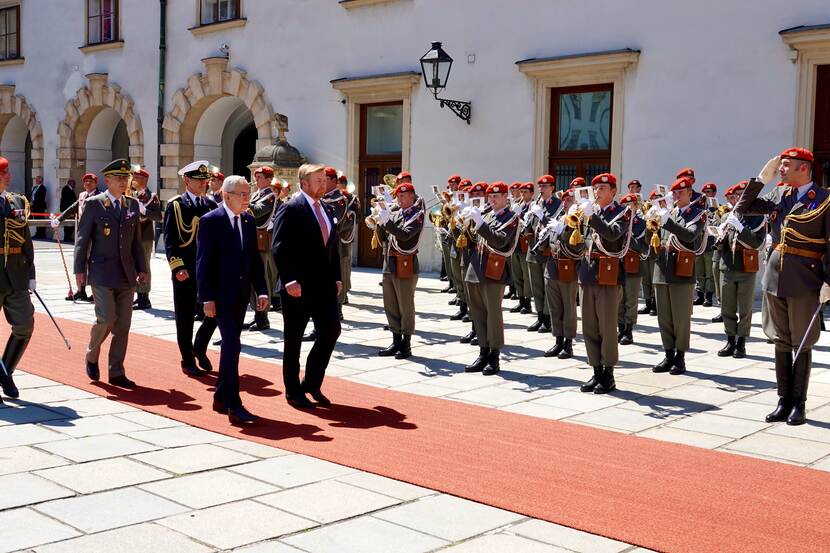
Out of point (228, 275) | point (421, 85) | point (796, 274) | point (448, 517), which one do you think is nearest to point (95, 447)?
point (228, 275)

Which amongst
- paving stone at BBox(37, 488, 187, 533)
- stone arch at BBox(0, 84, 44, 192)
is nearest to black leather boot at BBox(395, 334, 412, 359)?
paving stone at BBox(37, 488, 187, 533)

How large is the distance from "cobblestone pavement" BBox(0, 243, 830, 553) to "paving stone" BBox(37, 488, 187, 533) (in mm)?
11

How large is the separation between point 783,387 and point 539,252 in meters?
4.78

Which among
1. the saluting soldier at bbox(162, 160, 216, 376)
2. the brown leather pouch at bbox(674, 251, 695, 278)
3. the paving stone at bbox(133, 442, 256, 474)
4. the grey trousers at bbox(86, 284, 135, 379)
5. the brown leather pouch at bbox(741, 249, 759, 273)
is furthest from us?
the brown leather pouch at bbox(741, 249, 759, 273)

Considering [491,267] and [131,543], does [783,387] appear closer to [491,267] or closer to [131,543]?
[491,267]

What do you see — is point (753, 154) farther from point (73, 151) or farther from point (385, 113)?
point (73, 151)

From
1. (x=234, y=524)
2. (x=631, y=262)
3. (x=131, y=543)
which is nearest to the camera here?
(x=131, y=543)

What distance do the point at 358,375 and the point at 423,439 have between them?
2348 millimetres

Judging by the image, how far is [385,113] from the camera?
18.5 meters

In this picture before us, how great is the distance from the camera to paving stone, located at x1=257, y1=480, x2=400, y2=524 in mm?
4578

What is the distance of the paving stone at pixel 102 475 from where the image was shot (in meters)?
4.91

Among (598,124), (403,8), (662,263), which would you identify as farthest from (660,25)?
(662,263)

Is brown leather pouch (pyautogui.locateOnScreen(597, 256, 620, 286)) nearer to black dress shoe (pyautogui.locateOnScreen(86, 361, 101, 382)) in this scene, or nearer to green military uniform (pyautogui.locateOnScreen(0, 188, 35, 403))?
black dress shoe (pyautogui.locateOnScreen(86, 361, 101, 382))

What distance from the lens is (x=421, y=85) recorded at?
17.2 meters
